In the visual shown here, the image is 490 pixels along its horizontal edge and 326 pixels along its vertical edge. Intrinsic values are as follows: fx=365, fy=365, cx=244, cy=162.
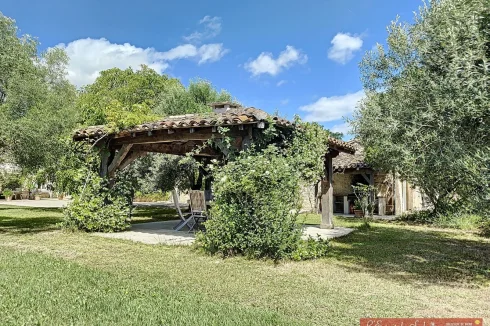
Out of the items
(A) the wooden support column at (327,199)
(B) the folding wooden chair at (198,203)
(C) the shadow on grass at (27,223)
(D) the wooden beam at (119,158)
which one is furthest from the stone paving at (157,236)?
(A) the wooden support column at (327,199)

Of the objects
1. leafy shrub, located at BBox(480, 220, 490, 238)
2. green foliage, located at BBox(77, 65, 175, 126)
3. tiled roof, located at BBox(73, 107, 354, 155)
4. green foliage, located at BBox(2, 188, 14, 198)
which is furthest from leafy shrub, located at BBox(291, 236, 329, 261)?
green foliage, located at BBox(2, 188, 14, 198)

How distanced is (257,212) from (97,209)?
16.5ft

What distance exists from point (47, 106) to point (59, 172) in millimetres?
1745

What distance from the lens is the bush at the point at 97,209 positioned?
9.12m

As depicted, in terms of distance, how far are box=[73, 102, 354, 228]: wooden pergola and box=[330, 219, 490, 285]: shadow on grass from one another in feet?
8.67

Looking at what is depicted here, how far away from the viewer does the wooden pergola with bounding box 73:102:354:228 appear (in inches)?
275

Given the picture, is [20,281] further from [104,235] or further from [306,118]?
[306,118]

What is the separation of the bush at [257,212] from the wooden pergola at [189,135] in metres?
0.64

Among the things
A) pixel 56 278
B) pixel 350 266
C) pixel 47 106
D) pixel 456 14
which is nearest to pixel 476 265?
A: pixel 350 266

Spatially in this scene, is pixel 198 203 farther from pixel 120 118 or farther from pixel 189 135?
pixel 120 118

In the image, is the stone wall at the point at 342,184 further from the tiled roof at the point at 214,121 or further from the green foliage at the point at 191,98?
the tiled roof at the point at 214,121

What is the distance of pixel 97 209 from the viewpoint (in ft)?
30.6

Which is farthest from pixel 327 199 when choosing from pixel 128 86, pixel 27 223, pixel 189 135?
pixel 128 86

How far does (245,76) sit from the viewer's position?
80.6ft
